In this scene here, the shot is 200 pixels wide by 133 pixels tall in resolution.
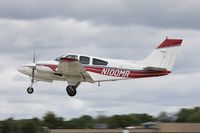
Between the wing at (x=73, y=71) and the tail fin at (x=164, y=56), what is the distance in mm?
4169

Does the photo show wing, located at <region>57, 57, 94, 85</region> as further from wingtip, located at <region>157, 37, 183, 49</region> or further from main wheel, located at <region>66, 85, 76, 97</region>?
wingtip, located at <region>157, 37, 183, 49</region>

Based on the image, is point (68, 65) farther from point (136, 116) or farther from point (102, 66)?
point (136, 116)

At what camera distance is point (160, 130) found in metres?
54.2

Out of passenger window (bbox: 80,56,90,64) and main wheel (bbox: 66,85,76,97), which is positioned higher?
passenger window (bbox: 80,56,90,64)

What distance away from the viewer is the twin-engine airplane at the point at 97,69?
54.1 m

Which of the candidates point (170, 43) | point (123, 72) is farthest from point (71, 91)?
point (170, 43)

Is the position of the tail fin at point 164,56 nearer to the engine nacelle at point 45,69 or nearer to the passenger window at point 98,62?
the passenger window at point 98,62

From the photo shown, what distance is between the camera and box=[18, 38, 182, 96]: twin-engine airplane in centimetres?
5406

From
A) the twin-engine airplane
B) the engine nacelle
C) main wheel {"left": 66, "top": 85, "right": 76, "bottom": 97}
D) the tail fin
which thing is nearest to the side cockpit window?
the twin-engine airplane

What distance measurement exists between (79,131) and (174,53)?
8778mm

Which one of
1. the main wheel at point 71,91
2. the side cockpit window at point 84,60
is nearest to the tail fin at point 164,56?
the side cockpit window at point 84,60

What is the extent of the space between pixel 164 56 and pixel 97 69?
5.00 meters

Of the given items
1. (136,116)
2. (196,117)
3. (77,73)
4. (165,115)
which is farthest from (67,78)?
(136,116)

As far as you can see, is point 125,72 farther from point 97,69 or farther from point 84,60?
point 84,60
